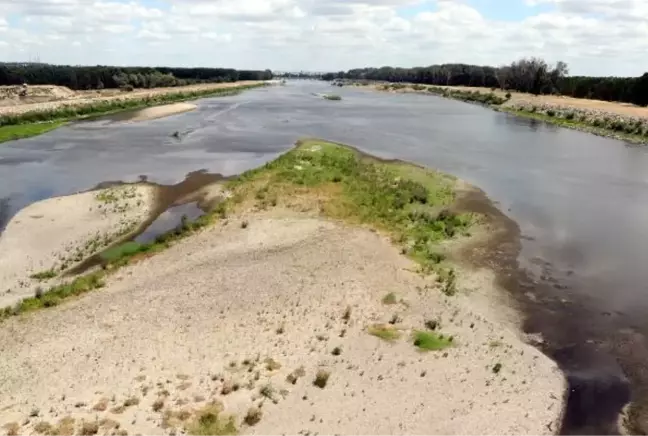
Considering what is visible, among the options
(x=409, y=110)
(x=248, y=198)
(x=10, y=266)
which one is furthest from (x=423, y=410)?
(x=409, y=110)

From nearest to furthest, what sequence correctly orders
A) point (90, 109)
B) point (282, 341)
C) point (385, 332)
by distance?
point (282, 341), point (385, 332), point (90, 109)

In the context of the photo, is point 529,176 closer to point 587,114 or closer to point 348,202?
point 348,202

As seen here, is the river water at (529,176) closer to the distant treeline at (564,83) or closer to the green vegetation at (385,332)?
the green vegetation at (385,332)

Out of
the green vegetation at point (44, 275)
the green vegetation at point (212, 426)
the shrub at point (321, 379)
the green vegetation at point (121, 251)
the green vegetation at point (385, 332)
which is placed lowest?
the green vegetation at point (44, 275)

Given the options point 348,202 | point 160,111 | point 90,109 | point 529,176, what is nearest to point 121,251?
point 348,202

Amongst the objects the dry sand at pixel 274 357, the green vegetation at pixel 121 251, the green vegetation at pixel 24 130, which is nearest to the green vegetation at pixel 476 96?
the green vegetation at pixel 24 130

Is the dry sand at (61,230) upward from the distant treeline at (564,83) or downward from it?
downward
